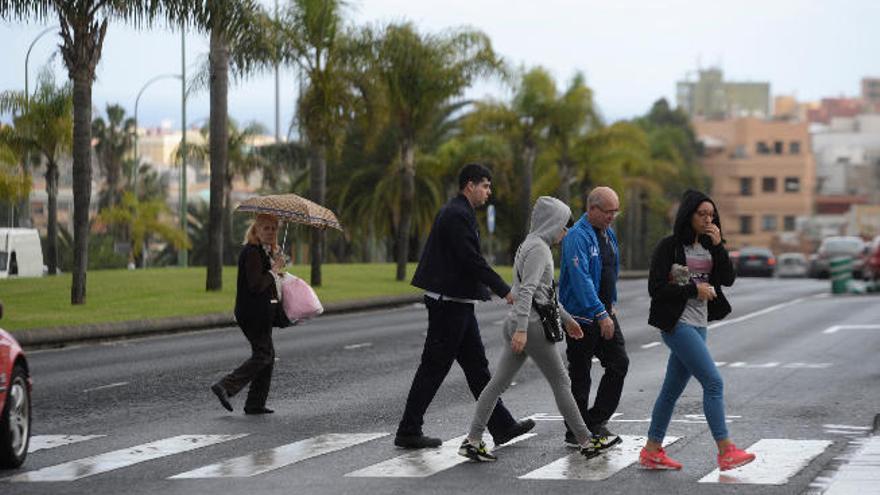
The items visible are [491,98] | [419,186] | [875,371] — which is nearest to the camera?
[875,371]

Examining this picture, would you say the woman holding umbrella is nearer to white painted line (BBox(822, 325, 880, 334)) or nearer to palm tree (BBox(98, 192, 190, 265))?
white painted line (BBox(822, 325, 880, 334))

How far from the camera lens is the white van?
59.1 m

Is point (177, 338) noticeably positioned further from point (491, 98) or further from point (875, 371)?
point (491, 98)

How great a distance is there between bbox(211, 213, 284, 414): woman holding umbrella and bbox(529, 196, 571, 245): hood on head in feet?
13.0

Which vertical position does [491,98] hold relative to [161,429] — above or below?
above

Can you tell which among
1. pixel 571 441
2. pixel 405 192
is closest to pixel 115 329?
pixel 571 441

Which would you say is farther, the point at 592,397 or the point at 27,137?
the point at 27,137

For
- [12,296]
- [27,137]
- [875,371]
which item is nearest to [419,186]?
[27,137]

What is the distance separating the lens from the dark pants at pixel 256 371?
14.9 metres

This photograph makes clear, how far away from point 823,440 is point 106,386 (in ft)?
26.1

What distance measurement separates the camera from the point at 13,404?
38.3 ft

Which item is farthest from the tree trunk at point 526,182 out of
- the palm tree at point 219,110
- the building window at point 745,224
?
the building window at point 745,224

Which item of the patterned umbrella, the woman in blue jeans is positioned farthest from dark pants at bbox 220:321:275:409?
the woman in blue jeans

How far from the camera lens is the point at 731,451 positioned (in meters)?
11.0
